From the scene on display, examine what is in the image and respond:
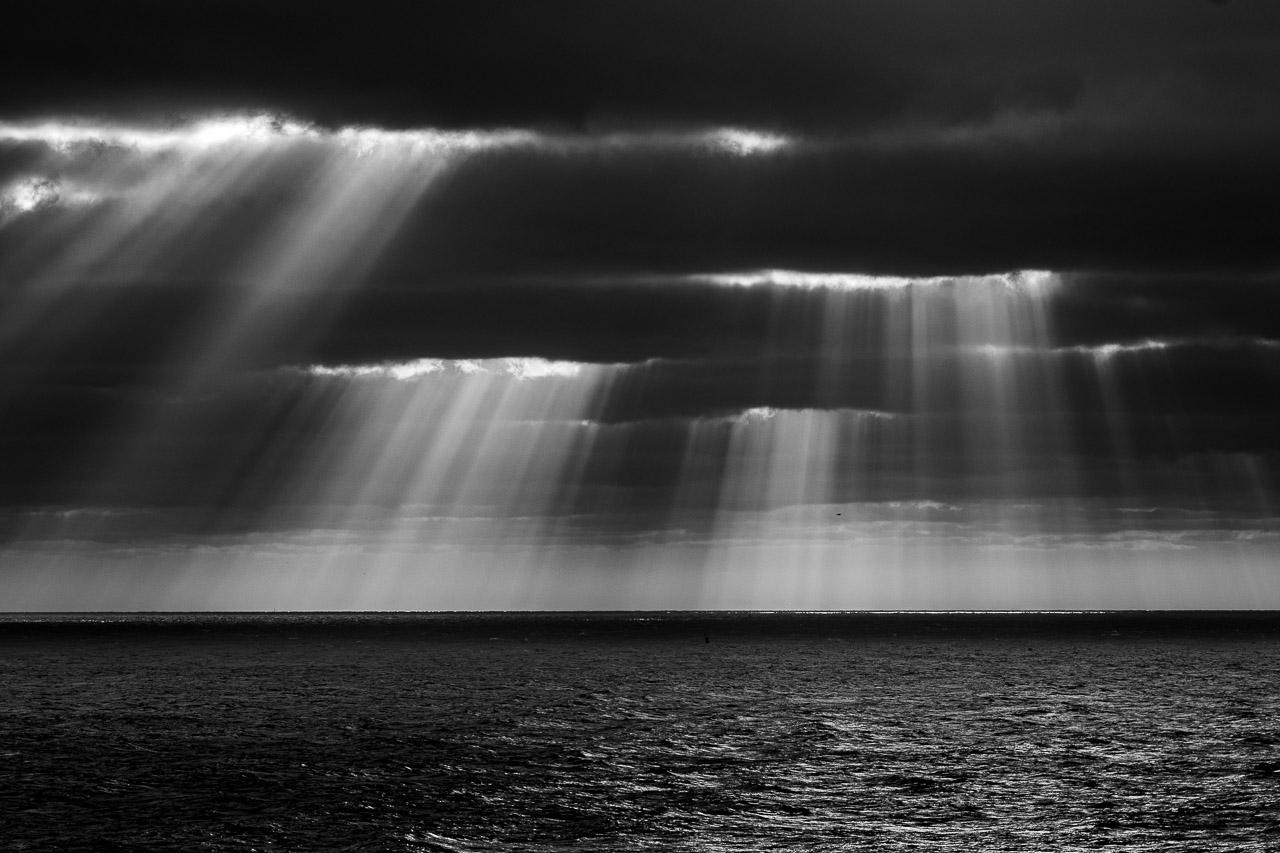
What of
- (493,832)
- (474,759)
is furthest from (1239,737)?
(493,832)

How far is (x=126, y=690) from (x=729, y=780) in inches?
2762

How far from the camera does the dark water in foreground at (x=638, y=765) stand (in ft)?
157

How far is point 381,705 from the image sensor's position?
97812 mm

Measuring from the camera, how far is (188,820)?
50094mm

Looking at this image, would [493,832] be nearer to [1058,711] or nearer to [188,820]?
[188,820]

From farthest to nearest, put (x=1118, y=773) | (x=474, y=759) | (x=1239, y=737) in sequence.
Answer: (x=1239, y=737) → (x=474, y=759) → (x=1118, y=773)

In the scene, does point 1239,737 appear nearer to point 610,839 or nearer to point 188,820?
point 610,839

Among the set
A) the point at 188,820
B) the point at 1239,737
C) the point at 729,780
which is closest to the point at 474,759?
the point at 729,780

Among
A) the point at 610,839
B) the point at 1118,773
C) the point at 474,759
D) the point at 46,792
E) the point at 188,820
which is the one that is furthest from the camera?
the point at 474,759

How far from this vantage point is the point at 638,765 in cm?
6425

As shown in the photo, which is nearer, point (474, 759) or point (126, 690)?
point (474, 759)

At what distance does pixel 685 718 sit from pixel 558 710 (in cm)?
951

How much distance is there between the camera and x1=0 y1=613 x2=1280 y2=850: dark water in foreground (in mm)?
47719

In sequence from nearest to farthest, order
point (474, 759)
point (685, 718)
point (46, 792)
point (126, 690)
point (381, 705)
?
1. point (46, 792)
2. point (474, 759)
3. point (685, 718)
4. point (381, 705)
5. point (126, 690)
